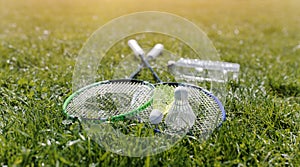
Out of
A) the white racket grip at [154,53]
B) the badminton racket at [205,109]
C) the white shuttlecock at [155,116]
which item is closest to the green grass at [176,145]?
the badminton racket at [205,109]

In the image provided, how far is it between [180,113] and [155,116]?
0.15 meters

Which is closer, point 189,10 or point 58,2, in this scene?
point 189,10

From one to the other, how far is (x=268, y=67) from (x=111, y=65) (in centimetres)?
167

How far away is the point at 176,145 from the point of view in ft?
6.90

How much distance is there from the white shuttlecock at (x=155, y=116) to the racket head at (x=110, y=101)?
0.20 ft

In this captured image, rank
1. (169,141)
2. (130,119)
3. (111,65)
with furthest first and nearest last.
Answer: (111,65) → (130,119) → (169,141)

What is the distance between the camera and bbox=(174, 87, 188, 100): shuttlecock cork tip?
7.30 feet

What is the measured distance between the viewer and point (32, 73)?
3.47 metres

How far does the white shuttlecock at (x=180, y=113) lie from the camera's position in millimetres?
2238

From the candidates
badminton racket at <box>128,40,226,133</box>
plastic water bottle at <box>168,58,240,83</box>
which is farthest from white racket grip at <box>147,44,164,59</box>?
badminton racket at <box>128,40,226,133</box>

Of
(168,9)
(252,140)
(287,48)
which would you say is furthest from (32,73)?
(168,9)

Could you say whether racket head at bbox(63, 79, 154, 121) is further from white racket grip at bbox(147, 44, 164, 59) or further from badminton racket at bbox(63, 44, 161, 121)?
white racket grip at bbox(147, 44, 164, 59)

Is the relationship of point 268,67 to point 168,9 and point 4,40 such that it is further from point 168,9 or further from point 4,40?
point 168,9

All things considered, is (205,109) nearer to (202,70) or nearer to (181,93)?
(181,93)
